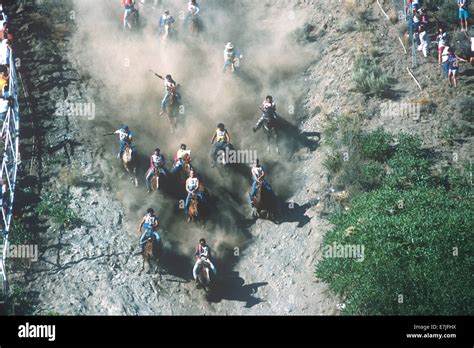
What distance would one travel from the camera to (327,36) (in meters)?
39.3

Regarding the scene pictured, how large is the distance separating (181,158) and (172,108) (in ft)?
12.0

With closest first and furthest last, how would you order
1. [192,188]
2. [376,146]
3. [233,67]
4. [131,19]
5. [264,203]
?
[192,188], [264,203], [376,146], [233,67], [131,19]

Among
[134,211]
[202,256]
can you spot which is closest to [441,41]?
[202,256]

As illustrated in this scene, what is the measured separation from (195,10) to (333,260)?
1555cm

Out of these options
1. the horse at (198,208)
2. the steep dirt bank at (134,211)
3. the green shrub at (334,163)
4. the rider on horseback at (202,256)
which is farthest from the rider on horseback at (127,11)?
the rider on horseback at (202,256)

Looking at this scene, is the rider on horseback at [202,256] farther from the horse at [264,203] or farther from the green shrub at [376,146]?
the green shrub at [376,146]

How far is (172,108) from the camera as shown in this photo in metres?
35.5

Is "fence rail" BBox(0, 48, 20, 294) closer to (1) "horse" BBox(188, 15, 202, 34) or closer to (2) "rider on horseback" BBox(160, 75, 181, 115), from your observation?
(2) "rider on horseback" BBox(160, 75, 181, 115)

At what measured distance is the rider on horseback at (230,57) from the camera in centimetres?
3759

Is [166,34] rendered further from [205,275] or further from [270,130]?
[205,275]

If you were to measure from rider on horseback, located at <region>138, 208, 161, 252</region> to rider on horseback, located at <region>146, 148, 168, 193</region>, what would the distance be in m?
2.33

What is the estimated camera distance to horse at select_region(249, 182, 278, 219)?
31391 mm

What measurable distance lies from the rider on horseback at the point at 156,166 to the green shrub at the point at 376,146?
735cm

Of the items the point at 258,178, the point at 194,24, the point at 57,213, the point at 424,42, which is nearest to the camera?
the point at 57,213
